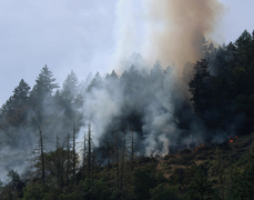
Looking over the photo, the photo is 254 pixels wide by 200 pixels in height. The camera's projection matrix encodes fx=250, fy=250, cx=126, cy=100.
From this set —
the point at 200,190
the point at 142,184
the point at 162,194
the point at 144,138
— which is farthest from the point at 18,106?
the point at 200,190

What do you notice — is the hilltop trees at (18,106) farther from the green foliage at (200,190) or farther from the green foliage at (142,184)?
the green foliage at (200,190)

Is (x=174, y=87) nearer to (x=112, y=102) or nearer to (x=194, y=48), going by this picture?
(x=112, y=102)

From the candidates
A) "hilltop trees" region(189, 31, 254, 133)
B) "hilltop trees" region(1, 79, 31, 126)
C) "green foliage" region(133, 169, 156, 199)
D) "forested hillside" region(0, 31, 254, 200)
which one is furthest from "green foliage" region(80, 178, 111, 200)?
"hilltop trees" region(1, 79, 31, 126)

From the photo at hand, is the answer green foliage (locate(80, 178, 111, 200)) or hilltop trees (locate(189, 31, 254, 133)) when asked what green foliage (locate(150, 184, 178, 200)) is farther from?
hilltop trees (locate(189, 31, 254, 133))

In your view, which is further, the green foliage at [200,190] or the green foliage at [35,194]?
the green foliage at [35,194]

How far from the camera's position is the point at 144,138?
46531 mm

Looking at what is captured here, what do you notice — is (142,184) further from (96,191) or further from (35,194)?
(35,194)

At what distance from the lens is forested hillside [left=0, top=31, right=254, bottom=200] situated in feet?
90.4

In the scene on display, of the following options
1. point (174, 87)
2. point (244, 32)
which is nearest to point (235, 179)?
point (174, 87)

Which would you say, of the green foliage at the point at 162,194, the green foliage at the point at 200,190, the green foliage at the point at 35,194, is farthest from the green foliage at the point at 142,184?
the green foliage at the point at 35,194

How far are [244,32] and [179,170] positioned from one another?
49.6m

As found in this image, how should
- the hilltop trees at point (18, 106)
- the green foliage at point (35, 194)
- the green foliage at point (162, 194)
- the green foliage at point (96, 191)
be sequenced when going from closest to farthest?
the green foliage at point (162, 194) < the green foliage at point (35, 194) < the green foliage at point (96, 191) < the hilltop trees at point (18, 106)

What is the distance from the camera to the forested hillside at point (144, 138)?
1085 inches

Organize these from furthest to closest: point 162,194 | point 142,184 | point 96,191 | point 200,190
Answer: point 142,184 < point 96,191 < point 162,194 < point 200,190
